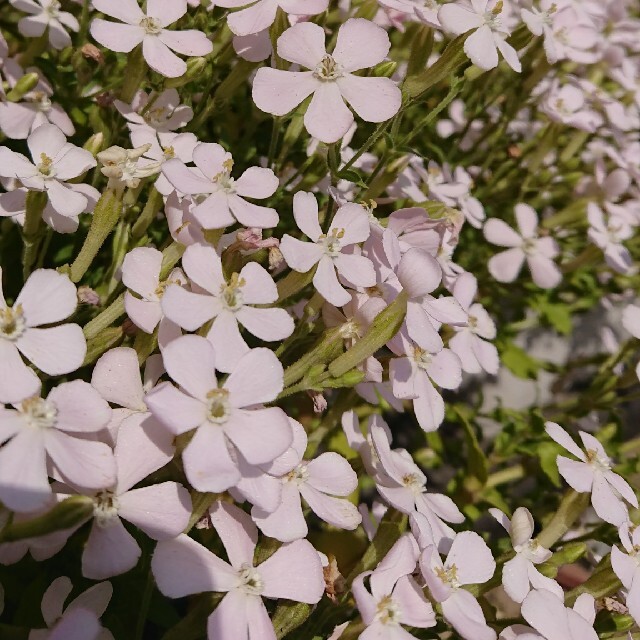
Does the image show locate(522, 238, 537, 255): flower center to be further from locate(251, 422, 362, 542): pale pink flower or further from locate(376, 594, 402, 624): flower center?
locate(376, 594, 402, 624): flower center

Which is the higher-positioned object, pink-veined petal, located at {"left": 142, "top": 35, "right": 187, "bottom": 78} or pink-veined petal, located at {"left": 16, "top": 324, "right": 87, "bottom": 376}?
pink-veined petal, located at {"left": 142, "top": 35, "right": 187, "bottom": 78}

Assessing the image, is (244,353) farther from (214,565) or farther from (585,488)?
(585,488)

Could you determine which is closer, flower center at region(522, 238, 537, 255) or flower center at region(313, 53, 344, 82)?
flower center at region(313, 53, 344, 82)

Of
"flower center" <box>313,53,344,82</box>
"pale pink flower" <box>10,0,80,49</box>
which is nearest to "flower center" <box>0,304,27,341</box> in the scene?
"flower center" <box>313,53,344,82</box>

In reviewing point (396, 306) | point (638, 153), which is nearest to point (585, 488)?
point (396, 306)

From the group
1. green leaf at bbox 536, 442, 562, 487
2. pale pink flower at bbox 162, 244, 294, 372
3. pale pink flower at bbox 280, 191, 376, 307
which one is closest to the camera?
pale pink flower at bbox 162, 244, 294, 372

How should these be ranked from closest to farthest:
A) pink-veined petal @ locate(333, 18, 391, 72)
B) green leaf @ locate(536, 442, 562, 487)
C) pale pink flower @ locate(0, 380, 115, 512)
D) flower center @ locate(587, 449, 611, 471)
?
pale pink flower @ locate(0, 380, 115, 512) < pink-veined petal @ locate(333, 18, 391, 72) < flower center @ locate(587, 449, 611, 471) < green leaf @ locate(536, 442, 562, 487)
